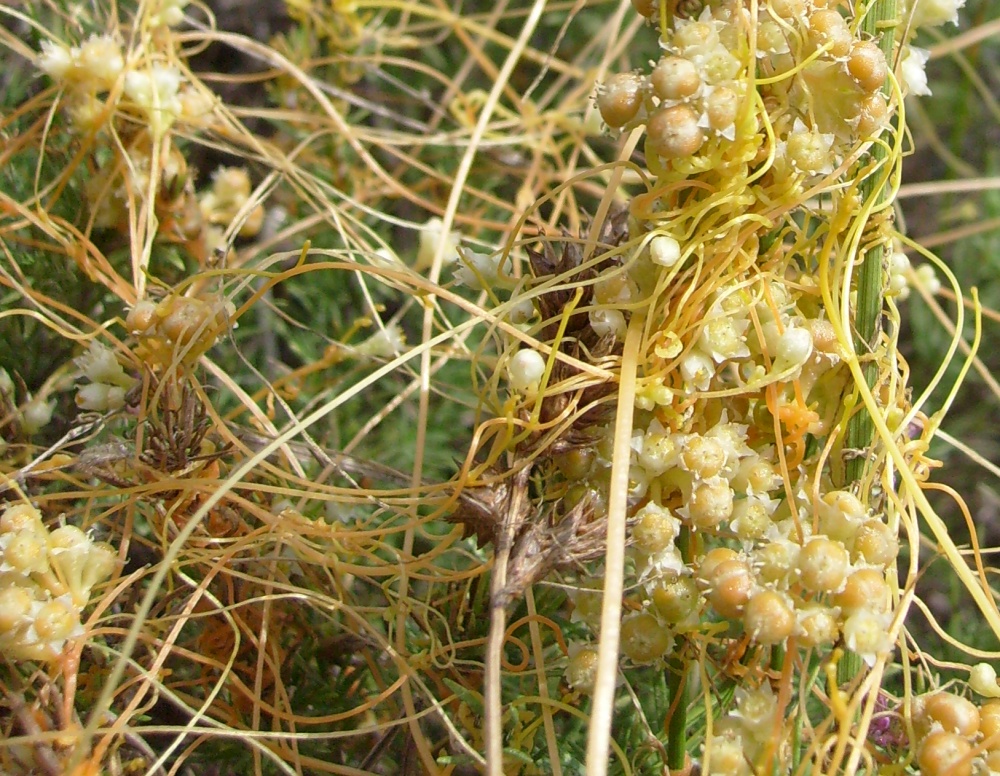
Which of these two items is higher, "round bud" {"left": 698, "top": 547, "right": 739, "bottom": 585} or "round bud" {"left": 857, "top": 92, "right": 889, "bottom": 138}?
"round bud" {"left": 857, "top": 92, "right": 889, "bottom": 138}

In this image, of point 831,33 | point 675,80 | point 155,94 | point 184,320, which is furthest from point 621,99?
point 155,94

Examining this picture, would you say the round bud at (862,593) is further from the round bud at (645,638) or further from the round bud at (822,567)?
the round bud at (645,638)

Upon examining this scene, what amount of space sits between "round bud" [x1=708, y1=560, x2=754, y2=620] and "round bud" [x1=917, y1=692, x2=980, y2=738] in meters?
0.15

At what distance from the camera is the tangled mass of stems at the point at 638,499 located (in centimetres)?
59

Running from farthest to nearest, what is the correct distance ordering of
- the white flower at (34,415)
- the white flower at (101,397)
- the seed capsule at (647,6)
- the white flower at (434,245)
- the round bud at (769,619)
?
1. the white flower at (434,245)
2. the white flower at (34,415)
3. the white flower at (101,397)
4. the seed capsule at (647,6)
5. the round bud at (769,619)

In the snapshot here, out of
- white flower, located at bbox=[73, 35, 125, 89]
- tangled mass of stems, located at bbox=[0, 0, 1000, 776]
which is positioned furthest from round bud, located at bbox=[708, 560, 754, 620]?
white flower, located at bbox=[73, 35, 125, 89]

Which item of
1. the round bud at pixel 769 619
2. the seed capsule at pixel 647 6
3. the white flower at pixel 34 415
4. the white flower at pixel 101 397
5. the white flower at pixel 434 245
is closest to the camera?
the round bud at pixel 769 619

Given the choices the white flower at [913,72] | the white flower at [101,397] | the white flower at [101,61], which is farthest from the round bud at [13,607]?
the white flower at [913,72]

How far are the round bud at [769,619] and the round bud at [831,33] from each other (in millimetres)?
344

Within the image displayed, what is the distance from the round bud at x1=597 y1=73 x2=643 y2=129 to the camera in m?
0.60

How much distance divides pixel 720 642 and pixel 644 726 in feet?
0.28

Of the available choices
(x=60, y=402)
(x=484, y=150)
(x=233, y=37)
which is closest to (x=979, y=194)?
(x=484, y=150)

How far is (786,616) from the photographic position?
21.5 inches

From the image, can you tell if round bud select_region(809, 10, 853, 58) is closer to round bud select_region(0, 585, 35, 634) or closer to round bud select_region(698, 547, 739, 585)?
round bud select_region(698, 547, 739, 585)
